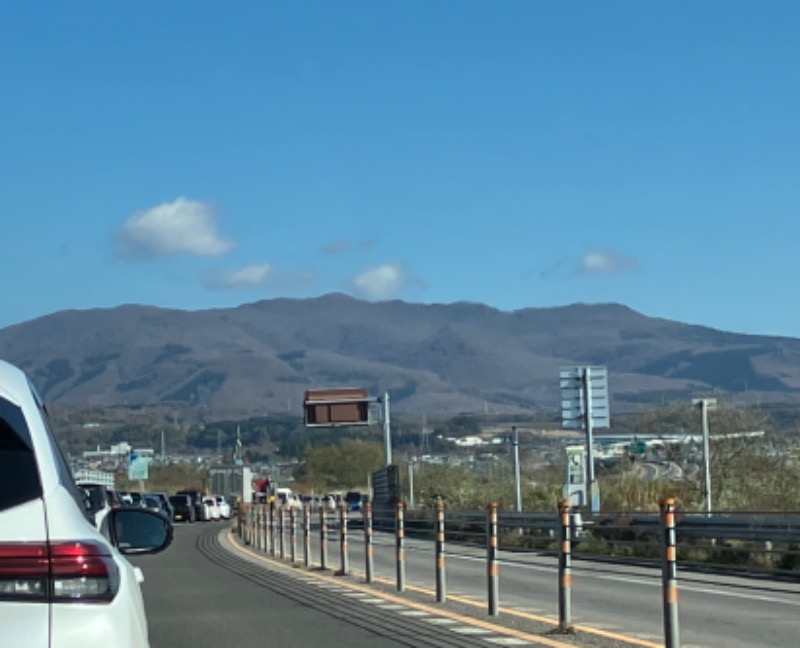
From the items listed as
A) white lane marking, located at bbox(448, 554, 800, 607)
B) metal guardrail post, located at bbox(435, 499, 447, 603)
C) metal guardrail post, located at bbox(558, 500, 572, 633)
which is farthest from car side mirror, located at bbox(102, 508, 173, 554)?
white lane marking, located at bbox(448, 554, 800, 607)

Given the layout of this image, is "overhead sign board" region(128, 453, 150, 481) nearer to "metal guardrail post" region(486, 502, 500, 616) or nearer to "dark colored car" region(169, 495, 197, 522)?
"dark colored car" region(169, 495, 197, 522)

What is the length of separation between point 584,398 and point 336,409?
3255cm

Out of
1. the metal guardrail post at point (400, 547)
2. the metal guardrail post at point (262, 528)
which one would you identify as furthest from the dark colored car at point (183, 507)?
the metal guardrail post at point (400, 547)

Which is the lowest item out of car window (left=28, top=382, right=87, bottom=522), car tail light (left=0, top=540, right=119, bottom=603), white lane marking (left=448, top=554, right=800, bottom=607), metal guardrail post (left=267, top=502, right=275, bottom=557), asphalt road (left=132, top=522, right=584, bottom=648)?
Result: white lane marking (left=448, top=554, right=800, bottom=607)

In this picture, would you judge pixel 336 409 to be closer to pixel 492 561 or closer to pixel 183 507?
pixel 183 507

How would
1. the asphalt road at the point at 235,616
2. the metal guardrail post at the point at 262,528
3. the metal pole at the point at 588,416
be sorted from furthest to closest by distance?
the metal pole at the point at 588,416, the metal guardrail post at the point at 262,528, the asphalt road at the point at 235,616

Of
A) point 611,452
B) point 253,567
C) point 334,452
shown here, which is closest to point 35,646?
point 253,567

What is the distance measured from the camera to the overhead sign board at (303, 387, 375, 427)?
231ft

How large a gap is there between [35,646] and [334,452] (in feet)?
429

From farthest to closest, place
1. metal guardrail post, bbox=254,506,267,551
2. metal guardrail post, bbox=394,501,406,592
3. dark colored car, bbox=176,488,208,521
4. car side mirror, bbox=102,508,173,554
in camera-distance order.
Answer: dark colored car, bbox=176,488,208,521, metal guardrail post, bbox=254,506,267,551, metal guardrail post, bbox=394,501,406,592, car side mirror, bbox=102,508,173,554

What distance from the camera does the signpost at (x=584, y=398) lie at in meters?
39.4

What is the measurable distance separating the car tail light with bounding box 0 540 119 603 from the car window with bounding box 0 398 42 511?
21 centimetres

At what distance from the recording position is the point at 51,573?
4219mm

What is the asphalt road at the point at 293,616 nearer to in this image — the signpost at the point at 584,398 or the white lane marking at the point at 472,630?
the white lane marking at the point at 472,630
